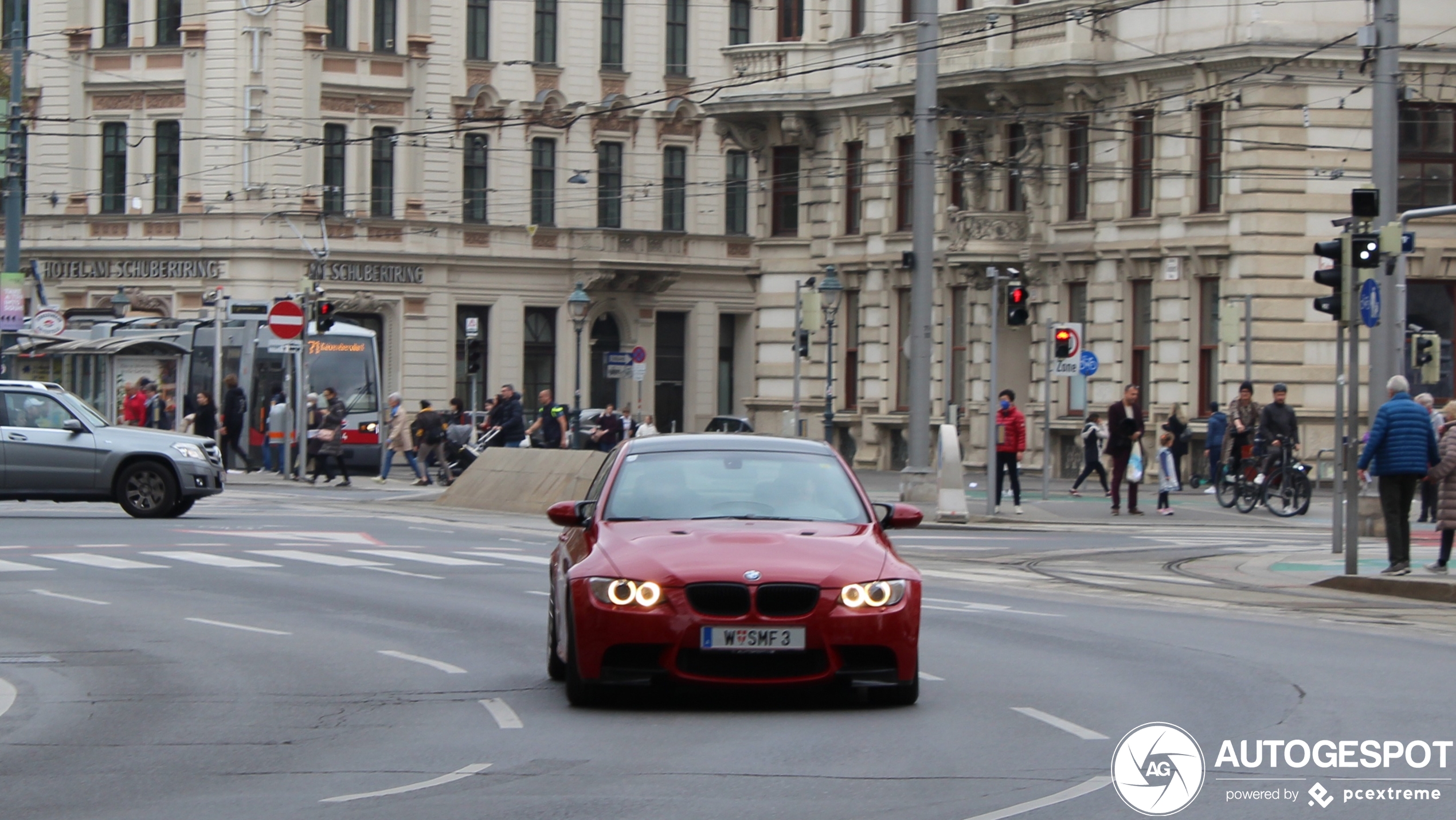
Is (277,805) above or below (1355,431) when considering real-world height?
below

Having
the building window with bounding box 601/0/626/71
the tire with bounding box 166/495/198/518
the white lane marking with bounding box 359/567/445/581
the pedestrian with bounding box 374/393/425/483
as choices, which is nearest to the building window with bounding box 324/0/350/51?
the building window with bounding box 601/0/626/71

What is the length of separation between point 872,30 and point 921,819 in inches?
1596

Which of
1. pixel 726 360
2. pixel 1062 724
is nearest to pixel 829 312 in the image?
pixel 726 360

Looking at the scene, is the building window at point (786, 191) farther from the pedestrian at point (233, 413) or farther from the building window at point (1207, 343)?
the pedestrian at point (233, 413)

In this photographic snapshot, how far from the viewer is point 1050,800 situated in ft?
27.3

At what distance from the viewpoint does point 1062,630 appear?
15.0 metres

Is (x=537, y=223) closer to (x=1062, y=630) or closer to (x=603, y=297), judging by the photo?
(x=603, y=297)

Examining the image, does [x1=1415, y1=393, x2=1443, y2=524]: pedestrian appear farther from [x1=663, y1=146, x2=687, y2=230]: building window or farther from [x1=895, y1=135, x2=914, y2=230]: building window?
[x1=663, y1=146, x2=687, y2=230]: building window

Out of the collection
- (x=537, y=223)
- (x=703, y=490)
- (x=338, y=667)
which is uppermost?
(x=537, y=223)

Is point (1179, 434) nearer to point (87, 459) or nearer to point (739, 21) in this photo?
point (87, 459)

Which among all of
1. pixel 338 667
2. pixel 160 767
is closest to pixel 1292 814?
pixel 160 767

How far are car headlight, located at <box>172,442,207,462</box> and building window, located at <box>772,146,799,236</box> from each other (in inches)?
996

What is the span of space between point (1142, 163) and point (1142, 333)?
3242mm

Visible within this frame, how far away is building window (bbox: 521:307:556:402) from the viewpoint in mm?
62469
